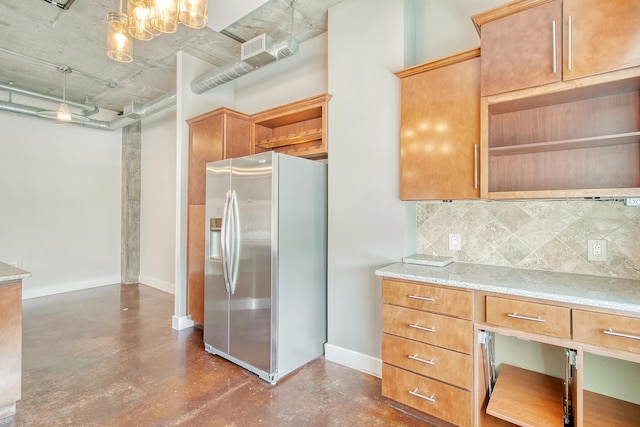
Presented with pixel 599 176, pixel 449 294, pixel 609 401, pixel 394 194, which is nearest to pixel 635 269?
pixel 599 176

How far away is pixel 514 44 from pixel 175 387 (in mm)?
3405

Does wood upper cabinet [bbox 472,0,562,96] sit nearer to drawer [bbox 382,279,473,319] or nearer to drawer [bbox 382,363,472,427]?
drawer [bbox 382,279,473,319]

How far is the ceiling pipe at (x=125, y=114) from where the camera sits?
14.7 feet

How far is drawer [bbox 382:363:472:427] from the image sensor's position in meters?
1.81

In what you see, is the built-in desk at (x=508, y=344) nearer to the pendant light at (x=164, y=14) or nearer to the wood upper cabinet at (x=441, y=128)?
the wood upper cabinet at (x=441, y=128)

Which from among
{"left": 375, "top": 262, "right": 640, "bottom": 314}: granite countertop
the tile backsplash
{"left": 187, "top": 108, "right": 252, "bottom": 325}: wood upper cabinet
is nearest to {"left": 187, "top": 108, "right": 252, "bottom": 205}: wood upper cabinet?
{"left": 187, "top": 108, "right": 252, "bottom": 325}: wood upper cabinet

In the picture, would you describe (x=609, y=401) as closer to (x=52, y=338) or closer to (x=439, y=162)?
(x=439, y=162)

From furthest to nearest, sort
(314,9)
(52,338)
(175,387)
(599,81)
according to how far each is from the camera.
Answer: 1. (52,338)
2. (314,9)
3. (175,387)
4. (599,81)

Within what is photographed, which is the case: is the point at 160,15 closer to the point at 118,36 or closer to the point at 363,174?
the point at 118,36

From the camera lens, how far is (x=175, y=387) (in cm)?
241

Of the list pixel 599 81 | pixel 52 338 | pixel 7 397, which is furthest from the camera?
pixel 52 338

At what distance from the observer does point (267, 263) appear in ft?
8.19

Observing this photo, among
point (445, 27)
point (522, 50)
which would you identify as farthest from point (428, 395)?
point (445, 27)

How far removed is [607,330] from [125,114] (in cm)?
620
